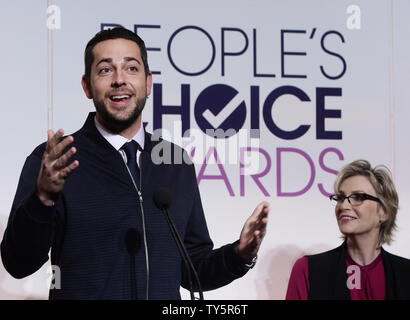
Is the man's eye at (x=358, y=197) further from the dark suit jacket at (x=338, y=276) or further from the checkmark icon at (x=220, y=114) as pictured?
the checkmark icon at (x=220, y=114)

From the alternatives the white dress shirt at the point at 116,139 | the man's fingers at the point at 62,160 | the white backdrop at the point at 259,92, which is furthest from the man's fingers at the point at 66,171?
the white backdrop at the point at 259,92

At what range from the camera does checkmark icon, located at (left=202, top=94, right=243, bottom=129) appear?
3.22 m

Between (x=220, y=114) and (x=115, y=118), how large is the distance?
1.01 meters

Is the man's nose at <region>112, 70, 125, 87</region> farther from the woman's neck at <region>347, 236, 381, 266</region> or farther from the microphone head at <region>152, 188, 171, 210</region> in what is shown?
the woman's neck at <region>347, 236, 381, 266</region>

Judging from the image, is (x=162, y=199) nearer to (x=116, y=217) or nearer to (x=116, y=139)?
(x=116, y=217)

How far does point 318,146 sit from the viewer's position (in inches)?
131

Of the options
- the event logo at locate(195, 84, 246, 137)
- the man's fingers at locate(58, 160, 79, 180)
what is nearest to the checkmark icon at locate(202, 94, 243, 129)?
the event logo at locate(195, 84, 246, 137)

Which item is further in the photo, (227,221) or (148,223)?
(227,221)

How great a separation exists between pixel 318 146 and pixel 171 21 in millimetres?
990

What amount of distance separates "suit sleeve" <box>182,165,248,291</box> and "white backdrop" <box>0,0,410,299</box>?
2.50ft

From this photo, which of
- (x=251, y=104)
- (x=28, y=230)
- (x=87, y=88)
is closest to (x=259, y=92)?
(x=251, y=104)
